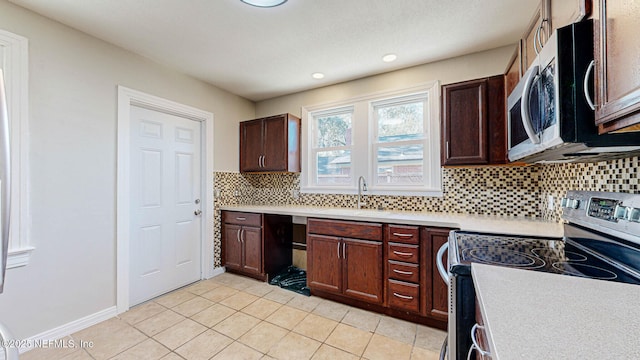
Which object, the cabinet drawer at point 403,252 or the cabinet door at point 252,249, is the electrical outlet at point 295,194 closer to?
the cabinet door at point 252,249

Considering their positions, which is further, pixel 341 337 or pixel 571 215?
pixel 341 337

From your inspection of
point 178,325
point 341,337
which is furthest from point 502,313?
point 178,325

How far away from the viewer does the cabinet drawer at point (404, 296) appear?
2.11 metres

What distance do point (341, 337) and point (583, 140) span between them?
1.89 metres

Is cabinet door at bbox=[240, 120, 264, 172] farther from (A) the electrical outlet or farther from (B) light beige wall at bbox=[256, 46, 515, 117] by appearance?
(A) the electrical outlet

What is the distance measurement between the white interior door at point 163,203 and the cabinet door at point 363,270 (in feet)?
6.20

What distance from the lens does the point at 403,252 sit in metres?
2.18

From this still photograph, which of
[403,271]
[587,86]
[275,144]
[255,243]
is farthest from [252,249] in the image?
[587,86]

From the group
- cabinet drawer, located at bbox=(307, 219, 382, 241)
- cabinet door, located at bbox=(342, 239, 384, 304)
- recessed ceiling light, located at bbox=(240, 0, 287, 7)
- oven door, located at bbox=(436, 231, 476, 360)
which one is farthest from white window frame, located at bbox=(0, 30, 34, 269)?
oven door, located at bbox=(436, 231, 476, 360)

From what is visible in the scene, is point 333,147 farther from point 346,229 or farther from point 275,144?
point 346,229

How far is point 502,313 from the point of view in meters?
0.60

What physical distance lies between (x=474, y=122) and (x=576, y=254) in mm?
1322

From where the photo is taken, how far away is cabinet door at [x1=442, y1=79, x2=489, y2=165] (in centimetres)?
215

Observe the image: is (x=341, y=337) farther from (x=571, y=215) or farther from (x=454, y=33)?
(x=454, y=33)
